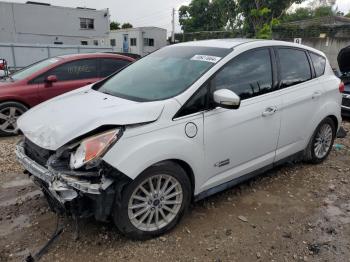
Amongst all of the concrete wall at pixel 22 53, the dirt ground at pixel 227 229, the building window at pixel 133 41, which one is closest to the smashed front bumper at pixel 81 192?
the dirt ground at pixel 227 229

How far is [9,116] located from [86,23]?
33.0 m

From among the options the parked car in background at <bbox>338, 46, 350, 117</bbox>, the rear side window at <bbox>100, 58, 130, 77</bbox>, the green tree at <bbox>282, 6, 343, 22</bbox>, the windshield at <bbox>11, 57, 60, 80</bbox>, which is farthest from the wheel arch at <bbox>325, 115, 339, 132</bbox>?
the green tree at <bbox>282, 6, 343, 22</bbox>

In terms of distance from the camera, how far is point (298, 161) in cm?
501

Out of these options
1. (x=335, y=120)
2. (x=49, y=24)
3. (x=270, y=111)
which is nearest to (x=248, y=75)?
(x=270, y=111)

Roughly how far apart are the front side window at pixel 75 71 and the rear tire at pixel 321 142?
4530 millimetres

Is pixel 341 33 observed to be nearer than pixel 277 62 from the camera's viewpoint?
No

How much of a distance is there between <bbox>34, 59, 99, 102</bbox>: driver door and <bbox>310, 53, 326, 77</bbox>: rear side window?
435cm

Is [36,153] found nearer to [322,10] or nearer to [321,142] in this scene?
[321,142]

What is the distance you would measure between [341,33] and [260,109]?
48.2 feet

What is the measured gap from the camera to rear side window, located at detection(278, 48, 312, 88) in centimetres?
407

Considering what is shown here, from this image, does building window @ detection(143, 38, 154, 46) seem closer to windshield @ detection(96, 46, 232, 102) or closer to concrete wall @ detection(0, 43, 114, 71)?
concrete wall @ detection(0, 43, 114, 71)

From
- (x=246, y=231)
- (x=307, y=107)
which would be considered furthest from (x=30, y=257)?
(x=307, y=107)

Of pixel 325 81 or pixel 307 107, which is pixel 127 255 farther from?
pixel 325 81

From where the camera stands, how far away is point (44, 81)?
6625mm
